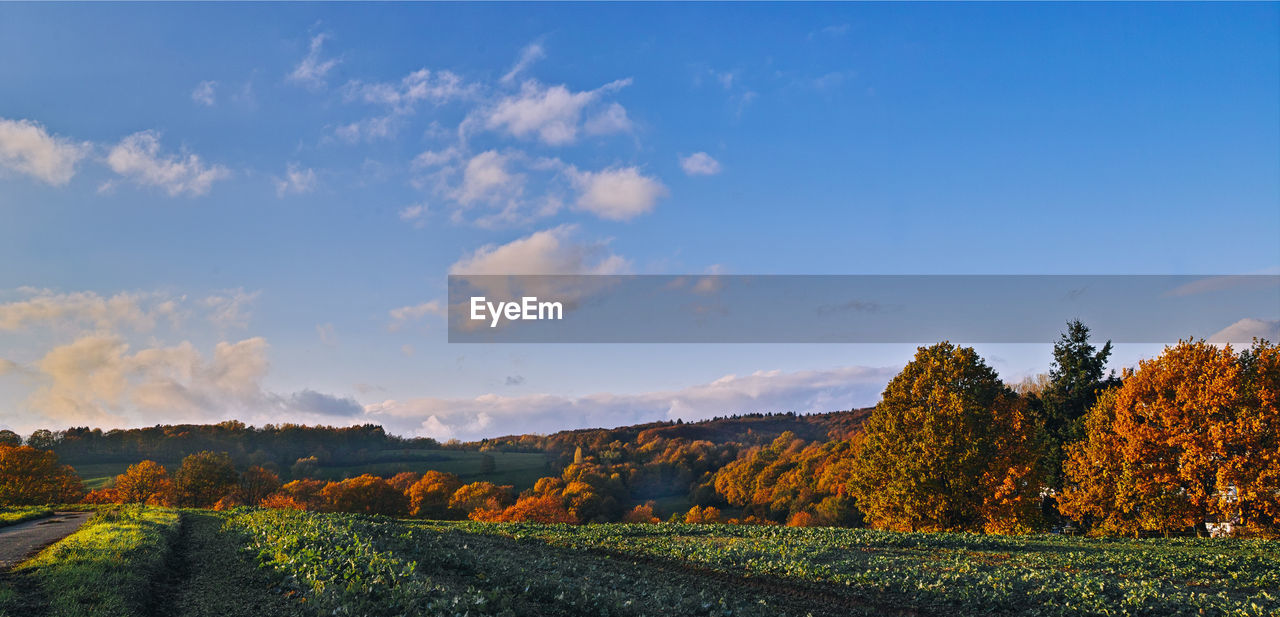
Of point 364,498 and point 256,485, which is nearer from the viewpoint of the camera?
point 364,498

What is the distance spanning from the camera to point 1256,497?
1363 inches

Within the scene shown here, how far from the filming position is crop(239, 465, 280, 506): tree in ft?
354

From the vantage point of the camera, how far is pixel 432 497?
114m

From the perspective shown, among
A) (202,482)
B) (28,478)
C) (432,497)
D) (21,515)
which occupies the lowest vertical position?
(432,497)

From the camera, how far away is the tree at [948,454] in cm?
4216

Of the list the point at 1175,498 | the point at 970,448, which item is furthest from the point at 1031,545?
the point at 1175,498

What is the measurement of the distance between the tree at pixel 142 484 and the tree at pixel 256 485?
37.8 ft

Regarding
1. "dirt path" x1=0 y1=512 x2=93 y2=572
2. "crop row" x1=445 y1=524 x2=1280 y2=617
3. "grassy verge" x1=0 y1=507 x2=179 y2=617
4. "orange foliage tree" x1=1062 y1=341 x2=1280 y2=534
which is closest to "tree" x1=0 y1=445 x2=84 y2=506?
"dirt path" x1=0 y1=512 x2=93 y2=572

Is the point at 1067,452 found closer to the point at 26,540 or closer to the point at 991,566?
the point at 991,566

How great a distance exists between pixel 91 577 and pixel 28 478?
99.6 meters

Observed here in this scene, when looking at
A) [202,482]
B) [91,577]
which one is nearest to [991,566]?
[91,577]

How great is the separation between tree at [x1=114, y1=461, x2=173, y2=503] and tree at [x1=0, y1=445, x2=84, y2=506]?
30.3 ft

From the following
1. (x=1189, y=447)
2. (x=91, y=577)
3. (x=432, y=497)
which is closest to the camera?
(x=91, y=577)

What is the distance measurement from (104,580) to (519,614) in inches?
546
